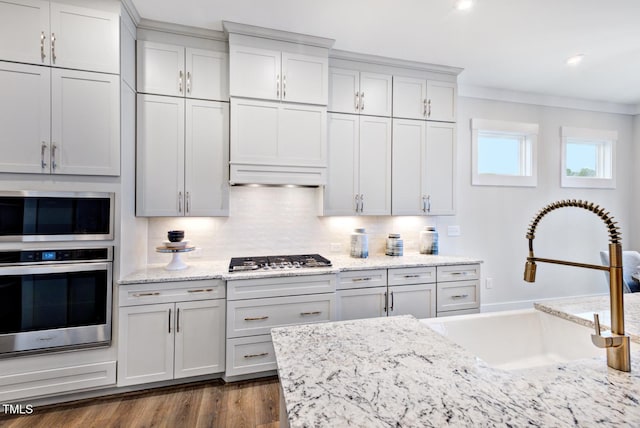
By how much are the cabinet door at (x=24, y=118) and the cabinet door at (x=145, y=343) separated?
3.80 ft

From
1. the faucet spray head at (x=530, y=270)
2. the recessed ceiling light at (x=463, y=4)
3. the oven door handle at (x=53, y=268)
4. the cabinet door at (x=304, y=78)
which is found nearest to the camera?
the faucet spray head at (x=530, y=270)

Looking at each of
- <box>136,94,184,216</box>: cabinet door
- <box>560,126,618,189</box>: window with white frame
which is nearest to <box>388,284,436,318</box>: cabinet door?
<box>136,94,184,216</box>: cabinet door

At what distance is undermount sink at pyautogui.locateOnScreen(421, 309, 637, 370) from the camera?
A: 132cm

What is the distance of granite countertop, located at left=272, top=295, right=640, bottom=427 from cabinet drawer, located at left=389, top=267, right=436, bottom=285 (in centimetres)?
164

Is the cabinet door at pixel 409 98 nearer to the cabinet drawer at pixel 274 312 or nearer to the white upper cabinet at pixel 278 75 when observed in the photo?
the white upper cabinet at pixel 278 75

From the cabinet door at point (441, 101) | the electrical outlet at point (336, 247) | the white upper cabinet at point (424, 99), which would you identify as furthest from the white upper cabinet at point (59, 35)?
the cabinet door at point (441, 101)

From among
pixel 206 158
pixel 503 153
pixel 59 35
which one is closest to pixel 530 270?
pixel 206 158

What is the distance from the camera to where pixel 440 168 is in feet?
10.5

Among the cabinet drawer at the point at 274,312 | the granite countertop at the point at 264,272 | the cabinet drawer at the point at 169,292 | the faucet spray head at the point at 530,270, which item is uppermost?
the faucet spray head at the point at 530,270

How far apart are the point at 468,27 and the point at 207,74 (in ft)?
7.16

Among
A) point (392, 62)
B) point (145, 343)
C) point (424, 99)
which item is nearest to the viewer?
point (145, 343)

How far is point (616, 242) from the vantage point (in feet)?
2.83

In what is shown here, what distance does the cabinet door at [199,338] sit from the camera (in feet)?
7.39

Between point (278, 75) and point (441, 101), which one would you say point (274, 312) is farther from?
point (441, 101)
